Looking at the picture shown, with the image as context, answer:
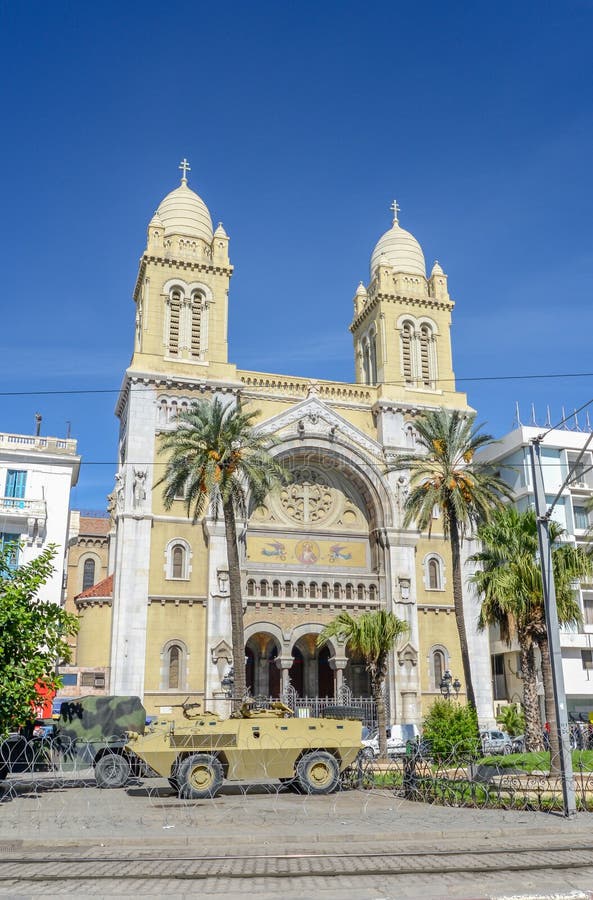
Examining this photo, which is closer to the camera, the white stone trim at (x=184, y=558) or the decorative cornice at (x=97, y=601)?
the white stone trim at (x=184, y=558)

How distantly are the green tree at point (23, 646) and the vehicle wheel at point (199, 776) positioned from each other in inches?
152

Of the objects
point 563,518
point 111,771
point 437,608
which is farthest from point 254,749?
point 563,518

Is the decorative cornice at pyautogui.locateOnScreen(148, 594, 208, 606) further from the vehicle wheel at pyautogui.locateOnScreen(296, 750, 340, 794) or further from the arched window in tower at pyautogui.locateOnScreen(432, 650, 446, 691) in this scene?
the vehicle wheel at pyautogui.locateOnScreen(296, 750, 340, 794)

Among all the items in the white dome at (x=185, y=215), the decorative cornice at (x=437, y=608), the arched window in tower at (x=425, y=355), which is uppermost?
the white dome at (x=185, y=215)

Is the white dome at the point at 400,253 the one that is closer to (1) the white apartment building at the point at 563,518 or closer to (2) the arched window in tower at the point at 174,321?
(1) the white apartment building at the point at 563,518

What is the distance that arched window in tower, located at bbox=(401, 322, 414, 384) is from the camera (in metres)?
46.6

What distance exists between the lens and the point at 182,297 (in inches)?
1710

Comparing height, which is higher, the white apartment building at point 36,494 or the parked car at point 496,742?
the white apartment building at point 36,494

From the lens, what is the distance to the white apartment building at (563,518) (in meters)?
43.1

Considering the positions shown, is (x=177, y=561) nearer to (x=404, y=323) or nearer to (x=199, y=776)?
(x=404, y=323)

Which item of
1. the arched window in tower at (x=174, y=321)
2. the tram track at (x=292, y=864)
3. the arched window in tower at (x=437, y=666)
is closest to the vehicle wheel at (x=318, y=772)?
the tram track at (x=292, y=864)

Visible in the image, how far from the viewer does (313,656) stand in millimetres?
42281

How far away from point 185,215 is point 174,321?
6865mm

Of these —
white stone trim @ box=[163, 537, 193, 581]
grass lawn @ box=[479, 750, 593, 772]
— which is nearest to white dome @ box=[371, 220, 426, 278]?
white stone trim @ box=[163, 537, 193, 581]
